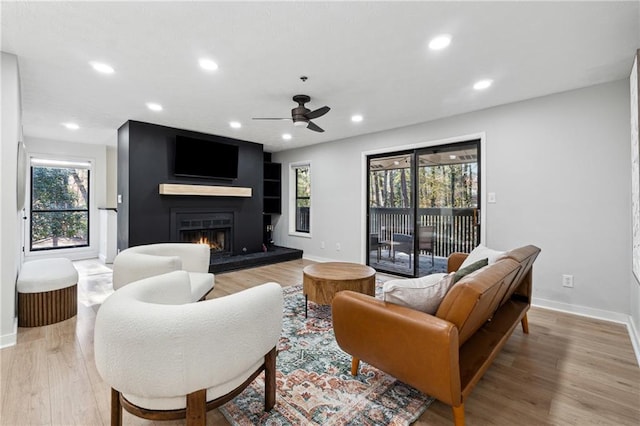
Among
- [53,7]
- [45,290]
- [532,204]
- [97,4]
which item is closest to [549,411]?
[532,204]

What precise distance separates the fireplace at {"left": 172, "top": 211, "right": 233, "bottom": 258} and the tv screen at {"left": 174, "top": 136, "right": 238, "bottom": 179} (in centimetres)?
73

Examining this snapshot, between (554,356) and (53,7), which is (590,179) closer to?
(554,356)

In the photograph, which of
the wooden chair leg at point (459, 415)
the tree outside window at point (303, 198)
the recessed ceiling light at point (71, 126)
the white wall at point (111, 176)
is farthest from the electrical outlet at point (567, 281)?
the white wall at point (111, 176)

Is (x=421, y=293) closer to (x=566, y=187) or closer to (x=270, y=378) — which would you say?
(x=270, y=378)

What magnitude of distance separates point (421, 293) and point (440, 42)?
1.97 meters

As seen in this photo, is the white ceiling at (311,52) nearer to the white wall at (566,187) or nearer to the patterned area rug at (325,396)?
the white wall at (566,187)

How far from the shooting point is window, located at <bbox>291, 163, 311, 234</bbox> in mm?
6680

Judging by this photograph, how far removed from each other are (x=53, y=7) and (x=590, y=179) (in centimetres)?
493

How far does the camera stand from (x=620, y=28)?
7.15 ft

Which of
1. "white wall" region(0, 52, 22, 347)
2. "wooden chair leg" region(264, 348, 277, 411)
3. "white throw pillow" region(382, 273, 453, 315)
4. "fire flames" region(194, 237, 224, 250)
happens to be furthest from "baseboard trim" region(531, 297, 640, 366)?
"white wall" region(0, 52, 22, 347)

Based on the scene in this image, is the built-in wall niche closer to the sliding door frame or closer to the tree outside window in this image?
the tree outside window

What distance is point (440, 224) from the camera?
4527 mm

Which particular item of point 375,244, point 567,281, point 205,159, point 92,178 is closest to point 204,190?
point 205,159

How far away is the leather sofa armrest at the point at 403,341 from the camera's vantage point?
1407 millimetres
